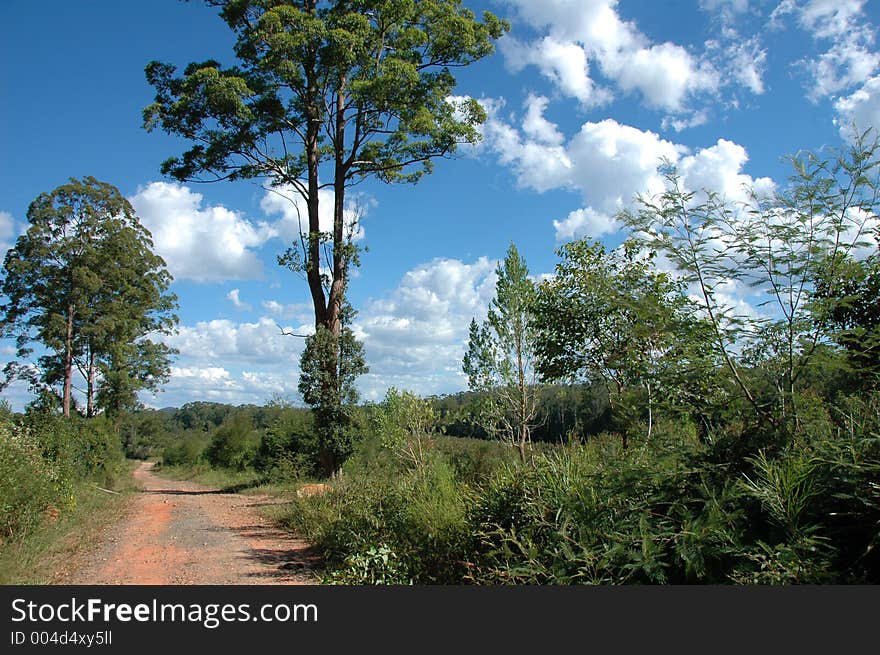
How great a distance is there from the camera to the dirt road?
6816 millimetres

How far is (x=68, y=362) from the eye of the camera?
22844 millimetres

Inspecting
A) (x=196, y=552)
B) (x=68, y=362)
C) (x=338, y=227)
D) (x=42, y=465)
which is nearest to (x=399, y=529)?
(x=196, y=552)

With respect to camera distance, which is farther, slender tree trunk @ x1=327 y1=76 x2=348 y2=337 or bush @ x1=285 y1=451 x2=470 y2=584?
slender tree trunk @ x1=327 y1=76 x2=348 y2=337

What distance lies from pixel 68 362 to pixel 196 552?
18.7 m

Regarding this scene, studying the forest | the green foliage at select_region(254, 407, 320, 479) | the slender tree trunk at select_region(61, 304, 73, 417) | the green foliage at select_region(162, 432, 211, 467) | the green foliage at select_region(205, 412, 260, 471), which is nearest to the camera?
the forest

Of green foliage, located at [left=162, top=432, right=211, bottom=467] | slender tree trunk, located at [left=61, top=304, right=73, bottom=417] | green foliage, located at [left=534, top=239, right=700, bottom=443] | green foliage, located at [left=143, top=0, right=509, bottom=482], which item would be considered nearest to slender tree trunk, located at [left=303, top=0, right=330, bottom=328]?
green foliage, located at [left=143, top=0, right=509, bottom=482]

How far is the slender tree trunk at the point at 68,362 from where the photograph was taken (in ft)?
74.1

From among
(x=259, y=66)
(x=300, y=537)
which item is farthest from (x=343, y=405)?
(x=259, y=66)

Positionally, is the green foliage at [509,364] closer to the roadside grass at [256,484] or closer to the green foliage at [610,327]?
the green foliage at [610,327]

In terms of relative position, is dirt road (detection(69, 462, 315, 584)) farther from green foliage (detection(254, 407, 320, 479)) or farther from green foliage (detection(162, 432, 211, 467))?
green foliage (detection(162, 432, 211, 467))

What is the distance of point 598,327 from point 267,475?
14.6m

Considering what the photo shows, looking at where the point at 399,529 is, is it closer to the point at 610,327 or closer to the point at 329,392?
the point at 610,327

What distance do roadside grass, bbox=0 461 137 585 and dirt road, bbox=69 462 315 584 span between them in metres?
0.24

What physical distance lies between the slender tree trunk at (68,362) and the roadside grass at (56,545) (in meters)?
11.6
